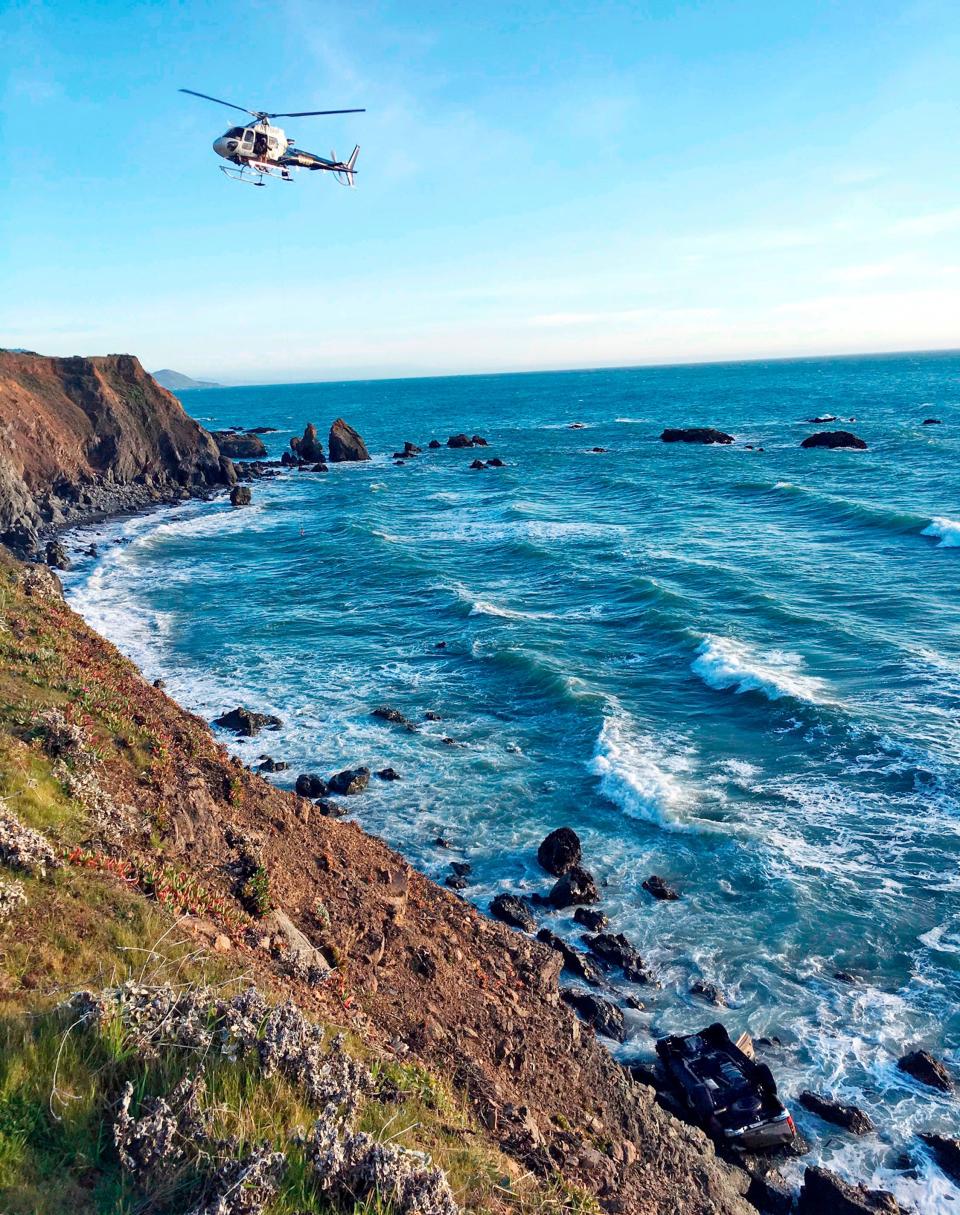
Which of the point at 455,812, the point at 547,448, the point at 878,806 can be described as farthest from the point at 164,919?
the point at 547,448

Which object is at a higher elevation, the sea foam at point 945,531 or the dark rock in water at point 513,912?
the sea foam at point 945,531

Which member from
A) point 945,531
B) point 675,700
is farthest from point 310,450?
point 675,700

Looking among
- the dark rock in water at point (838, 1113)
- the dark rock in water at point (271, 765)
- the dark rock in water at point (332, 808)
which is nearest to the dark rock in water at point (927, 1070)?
the dark rock in water at point (838, 1113)

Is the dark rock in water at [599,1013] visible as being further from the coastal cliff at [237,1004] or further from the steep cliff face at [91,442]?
the steep cliff face at [91,442]

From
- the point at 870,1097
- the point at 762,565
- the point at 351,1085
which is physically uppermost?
the point at 351,1085

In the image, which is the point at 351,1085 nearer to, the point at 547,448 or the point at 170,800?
the point at 170,800

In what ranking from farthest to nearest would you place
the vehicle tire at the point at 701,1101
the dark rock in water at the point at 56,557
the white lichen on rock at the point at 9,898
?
1. the dark rock in water at the point at 56,557
2. the vehicle tire at the point at 701,1101
3. the white lichen on rock at the point at 9,898
